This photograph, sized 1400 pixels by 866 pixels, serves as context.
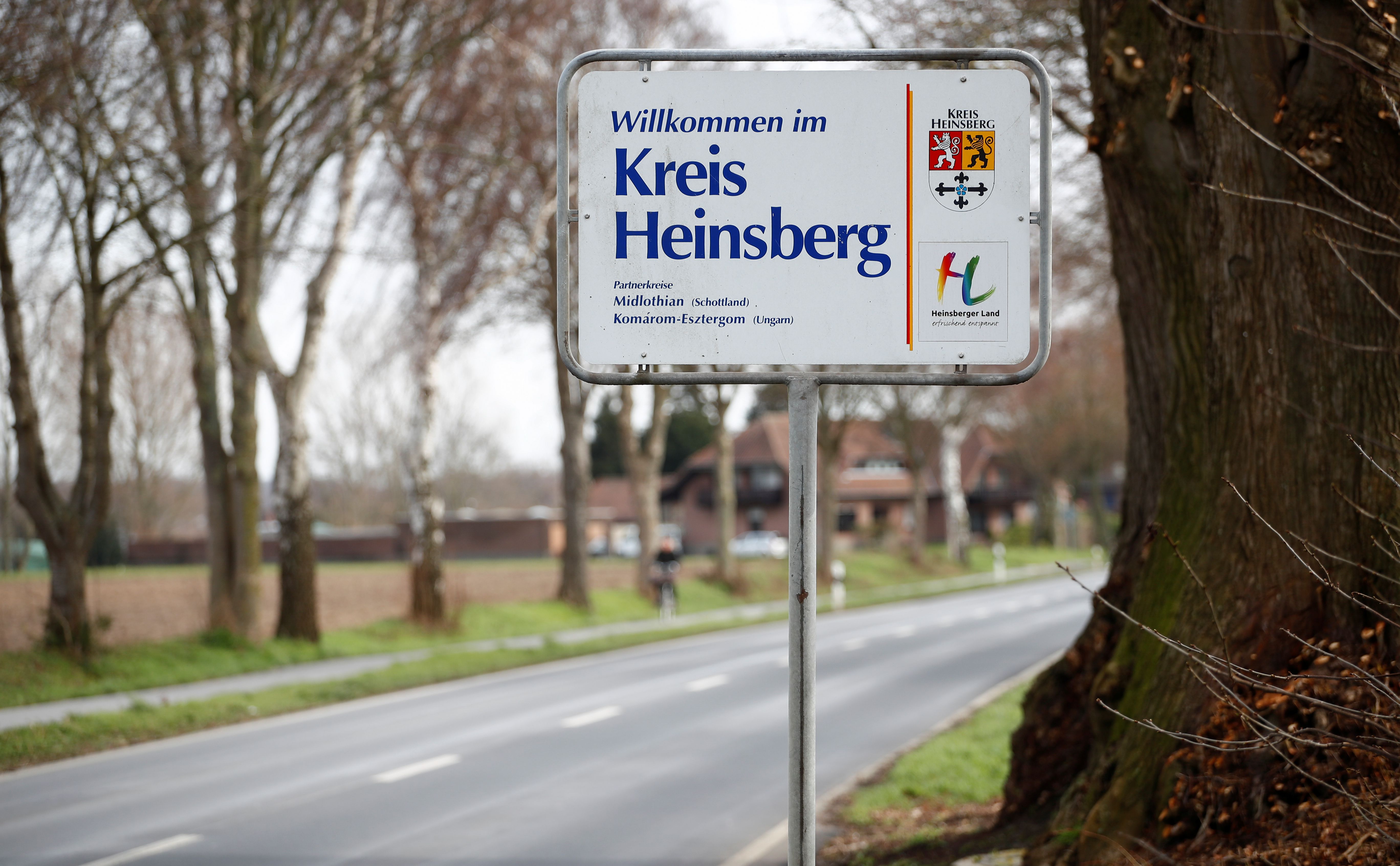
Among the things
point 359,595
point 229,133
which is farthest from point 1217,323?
point 359,595

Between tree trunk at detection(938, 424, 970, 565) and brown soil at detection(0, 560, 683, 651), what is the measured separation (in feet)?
41.7

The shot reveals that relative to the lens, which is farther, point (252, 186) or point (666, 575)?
point (666, 575)

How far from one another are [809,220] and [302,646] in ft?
54.9

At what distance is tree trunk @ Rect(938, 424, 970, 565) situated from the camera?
52156 mm

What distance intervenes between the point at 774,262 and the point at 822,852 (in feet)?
16.8

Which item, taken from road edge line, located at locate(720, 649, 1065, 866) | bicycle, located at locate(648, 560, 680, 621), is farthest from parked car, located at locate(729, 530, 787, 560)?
road edge line, located at locate(720, 649, 1065, 866)

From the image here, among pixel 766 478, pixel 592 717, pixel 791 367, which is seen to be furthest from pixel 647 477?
pixel 766 478

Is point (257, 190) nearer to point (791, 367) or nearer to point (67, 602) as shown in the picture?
point (67, 602)

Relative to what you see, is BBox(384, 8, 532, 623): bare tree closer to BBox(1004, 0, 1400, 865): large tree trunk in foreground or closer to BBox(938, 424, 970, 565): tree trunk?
BBox(1004, 0, 1400, 865): large tree trunk in foreground

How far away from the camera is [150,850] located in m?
7.49

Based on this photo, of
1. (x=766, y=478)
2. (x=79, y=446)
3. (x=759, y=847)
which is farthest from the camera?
(x=766, y=478)

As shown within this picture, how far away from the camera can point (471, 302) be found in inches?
921

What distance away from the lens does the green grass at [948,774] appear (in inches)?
337

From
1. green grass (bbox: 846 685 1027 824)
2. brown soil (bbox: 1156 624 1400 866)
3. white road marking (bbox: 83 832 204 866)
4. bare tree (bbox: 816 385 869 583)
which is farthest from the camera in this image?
bare tree (bbox: 816 385 869 583)
